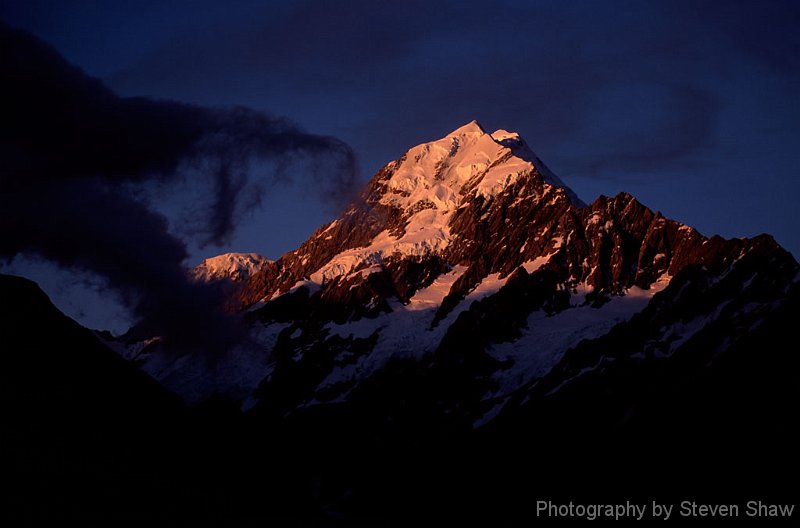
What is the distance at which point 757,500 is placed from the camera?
163750 mm

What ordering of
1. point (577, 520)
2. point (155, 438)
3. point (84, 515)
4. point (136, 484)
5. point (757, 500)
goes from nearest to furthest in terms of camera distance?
point (84, 515) < point (136, 484) < point (155, 438) < point (757, 500) < point (577, 520)

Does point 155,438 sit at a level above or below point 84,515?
above

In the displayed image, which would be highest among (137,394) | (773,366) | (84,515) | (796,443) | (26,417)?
(773,366)

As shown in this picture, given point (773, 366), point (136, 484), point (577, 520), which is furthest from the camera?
point (773, 366)

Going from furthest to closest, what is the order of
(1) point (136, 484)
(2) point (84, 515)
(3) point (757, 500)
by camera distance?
(3) point (757, 500), (1) point (136, 484), (2) point (84, 515)

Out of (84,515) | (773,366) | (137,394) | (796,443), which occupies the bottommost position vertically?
(84,515)

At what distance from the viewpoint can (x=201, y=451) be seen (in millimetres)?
118062

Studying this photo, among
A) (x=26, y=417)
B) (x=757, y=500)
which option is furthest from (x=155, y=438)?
(x=757, y=500)

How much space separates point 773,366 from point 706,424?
1710 cm

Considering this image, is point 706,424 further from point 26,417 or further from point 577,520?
point 26,417

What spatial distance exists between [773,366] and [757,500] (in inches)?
1574

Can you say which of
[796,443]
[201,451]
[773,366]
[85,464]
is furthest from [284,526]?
[773,366]

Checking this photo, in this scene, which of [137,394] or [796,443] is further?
[796,443]

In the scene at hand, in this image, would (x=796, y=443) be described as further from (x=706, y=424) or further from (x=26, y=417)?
(x=26, y=417)
